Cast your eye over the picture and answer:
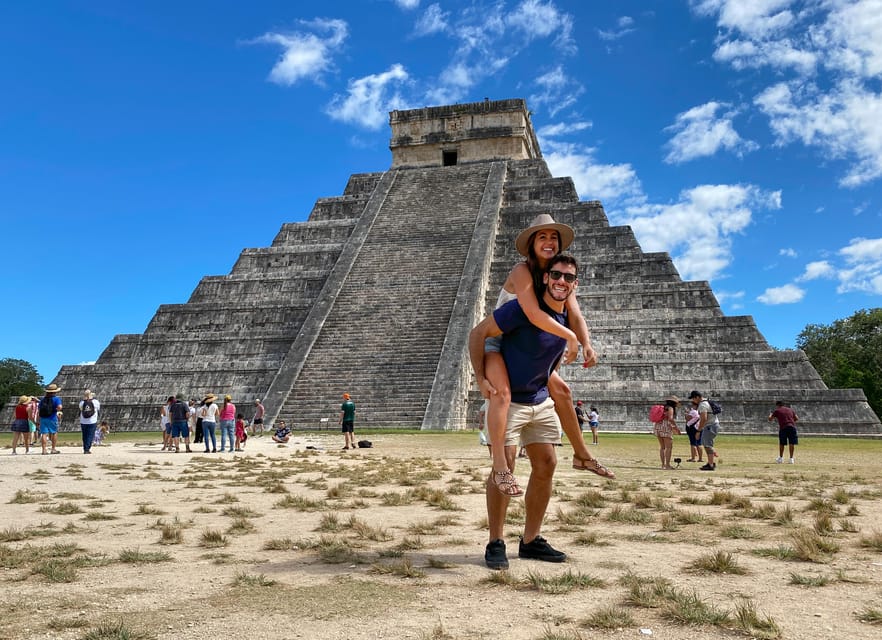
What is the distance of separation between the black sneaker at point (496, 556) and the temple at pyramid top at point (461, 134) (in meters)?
29.6

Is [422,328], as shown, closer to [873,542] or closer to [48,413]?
[48,413]

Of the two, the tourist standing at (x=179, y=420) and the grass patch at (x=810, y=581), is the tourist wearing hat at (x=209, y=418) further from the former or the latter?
the grass patch at (x=810, y=581)

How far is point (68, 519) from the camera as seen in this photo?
18.6ft

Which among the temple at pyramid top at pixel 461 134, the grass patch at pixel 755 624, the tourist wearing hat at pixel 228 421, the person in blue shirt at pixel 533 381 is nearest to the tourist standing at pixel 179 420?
the tourist wearing hat at pixel 228 421

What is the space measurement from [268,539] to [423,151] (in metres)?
30.1

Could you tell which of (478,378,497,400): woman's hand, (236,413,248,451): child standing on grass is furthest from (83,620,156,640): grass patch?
(236,413,248,451): child standing on grass

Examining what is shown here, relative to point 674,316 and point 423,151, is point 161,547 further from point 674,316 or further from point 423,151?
point 423,151

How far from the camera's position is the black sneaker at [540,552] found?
4141mm

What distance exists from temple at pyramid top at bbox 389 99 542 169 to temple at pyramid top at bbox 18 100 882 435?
5.91 feet

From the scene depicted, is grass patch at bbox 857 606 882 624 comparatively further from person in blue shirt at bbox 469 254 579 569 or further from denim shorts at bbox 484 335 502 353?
denim shorts at bbox 484 335 502 353

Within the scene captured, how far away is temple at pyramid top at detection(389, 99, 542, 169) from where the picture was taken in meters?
32.4

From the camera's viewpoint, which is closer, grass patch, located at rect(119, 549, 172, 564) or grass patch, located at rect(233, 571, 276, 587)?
grass patch, located at rect(233, 571, 276, 587)

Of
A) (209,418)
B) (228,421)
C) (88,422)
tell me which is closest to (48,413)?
(88,422)

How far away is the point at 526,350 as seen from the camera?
430 cm
